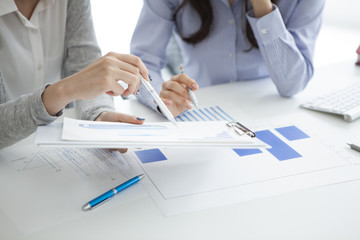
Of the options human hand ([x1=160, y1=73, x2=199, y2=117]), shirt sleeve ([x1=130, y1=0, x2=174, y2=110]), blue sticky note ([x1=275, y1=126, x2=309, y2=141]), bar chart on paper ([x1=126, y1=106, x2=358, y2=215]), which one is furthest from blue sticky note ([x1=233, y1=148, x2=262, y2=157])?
shirt sleeve ([x1=130, y1=0, x2=174, y2=110])

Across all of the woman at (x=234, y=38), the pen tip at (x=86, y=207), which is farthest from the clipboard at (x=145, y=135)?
the woman at (x=234, y=38)

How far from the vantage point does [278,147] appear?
0.96 meters

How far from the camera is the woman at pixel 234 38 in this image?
1.29 metres

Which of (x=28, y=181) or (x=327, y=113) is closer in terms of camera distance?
(x=28, y=181)

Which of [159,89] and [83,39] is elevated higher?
[83,39]

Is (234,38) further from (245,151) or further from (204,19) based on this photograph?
(245,151)

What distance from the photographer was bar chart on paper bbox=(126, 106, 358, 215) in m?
0.79

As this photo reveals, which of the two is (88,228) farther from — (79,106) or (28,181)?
(79,106)

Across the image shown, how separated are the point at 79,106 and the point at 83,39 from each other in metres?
0.24

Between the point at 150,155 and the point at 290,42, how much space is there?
66 centimetres

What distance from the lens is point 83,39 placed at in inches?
48.3

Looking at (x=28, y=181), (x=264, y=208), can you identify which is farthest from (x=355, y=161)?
(x=28, y=181)

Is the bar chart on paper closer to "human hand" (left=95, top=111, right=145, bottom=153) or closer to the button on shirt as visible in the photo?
"human hand" (left=95, top=111, right=145, bottom=153)

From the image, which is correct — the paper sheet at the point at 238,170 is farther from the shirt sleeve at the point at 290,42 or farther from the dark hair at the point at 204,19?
the dark hair at the point at 204,19
